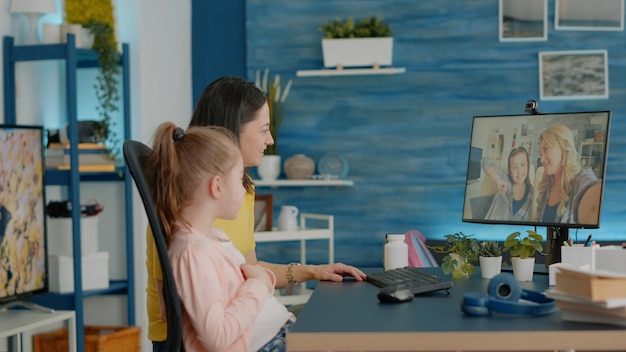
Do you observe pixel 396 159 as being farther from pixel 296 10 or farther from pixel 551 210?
pixel 551 210

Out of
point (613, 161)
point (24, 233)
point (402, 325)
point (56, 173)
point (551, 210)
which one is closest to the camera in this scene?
point (402, 325)

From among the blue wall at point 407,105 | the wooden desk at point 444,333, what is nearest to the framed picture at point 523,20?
the blue wall at point 407,105

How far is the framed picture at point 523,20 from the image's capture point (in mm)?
5062

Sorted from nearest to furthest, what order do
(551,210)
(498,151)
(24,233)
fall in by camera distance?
(551,210) → (498,151) → (24,233)

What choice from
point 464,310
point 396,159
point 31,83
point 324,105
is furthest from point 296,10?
point 464,310

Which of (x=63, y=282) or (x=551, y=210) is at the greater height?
(x=551, y=210)

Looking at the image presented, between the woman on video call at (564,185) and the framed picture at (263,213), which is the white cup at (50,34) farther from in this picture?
the woman on video call at (564,185)

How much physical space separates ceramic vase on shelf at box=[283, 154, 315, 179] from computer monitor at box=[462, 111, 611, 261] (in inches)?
90.9

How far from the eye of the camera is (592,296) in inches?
69.0

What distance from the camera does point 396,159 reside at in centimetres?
520

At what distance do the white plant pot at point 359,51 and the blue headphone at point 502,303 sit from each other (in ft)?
10.4

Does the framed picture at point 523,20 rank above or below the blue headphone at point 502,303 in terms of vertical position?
above

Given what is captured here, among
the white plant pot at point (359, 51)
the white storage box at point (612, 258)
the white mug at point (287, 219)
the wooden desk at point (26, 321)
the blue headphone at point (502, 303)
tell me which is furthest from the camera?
the white plant pot at point (359, 51)

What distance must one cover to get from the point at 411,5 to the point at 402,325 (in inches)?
141
